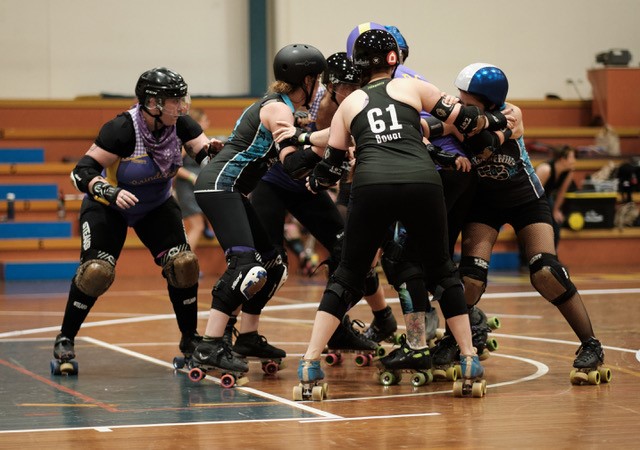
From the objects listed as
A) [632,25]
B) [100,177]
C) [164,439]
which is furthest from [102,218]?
[632,25]

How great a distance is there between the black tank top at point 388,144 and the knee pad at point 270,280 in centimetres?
118

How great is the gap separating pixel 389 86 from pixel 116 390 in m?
2.17

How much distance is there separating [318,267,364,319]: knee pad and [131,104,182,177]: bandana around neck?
154 cm

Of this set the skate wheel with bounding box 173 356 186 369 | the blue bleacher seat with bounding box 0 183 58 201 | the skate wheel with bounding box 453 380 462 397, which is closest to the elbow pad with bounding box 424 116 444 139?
the skate wheel with bounding box 453 380 462 397

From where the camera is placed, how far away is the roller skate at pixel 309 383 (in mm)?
5684

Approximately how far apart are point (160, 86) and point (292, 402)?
2.04 m

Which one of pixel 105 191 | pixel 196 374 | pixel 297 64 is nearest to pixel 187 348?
pixel 196 374

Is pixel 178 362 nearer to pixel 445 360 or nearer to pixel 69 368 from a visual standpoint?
pixel 69 368

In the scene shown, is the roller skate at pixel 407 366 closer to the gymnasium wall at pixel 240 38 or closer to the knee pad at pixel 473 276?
the knee pad at pixel 473 276

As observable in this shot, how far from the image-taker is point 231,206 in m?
6.45

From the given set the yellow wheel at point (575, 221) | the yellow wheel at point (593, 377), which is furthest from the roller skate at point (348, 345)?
the yellow wheel at point (575, 221)

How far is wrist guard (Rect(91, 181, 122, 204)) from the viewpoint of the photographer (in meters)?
6.49

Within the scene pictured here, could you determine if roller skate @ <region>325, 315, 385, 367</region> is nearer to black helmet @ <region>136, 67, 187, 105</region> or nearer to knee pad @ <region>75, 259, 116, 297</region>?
knee pad @ <region>75, 259, 116, 297</region>

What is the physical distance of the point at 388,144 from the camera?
18.7ft
